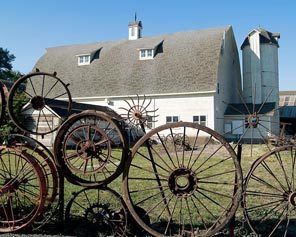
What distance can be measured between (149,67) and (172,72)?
2.37 m

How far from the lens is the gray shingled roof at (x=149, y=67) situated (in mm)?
29344

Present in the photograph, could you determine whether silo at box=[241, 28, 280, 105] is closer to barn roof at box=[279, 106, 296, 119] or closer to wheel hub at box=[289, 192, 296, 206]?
barn roof at box=[279, 106, 296, 119]

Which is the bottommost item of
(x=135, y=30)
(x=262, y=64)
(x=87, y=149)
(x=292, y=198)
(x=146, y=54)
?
(x=292, y=198)

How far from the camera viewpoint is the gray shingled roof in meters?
29.3

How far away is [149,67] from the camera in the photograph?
3159 centimetres

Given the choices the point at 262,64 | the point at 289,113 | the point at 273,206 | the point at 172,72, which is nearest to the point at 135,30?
the point at 172,72

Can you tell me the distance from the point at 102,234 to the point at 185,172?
1.51m

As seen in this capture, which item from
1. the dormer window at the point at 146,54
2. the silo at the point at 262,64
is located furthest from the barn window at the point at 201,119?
the dormer window at the point at 146,54

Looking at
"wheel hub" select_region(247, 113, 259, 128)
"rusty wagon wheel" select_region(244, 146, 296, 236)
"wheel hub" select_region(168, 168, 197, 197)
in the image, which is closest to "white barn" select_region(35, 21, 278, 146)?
"rusty wagon wheel" select_region(244, 146, 296, 236)

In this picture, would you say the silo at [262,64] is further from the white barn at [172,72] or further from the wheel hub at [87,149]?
the wheel hub at [87,149]

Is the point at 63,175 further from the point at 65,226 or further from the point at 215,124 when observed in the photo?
the point at 215,124

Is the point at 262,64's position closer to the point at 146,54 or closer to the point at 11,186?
the point at 146,54

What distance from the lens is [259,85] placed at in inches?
1289

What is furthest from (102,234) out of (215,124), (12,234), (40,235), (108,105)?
(108,105)
